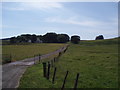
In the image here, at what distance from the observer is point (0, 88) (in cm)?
1455

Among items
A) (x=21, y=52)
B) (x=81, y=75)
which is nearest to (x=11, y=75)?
(x=81, y=75)

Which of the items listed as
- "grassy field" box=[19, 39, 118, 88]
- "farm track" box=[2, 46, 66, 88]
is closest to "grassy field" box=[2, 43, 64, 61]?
"farm track" box=[2, 46, 66, 88]

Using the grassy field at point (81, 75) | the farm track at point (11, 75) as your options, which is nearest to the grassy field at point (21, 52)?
the farm track at point (11, 75)

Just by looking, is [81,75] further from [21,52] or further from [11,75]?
[21,52]

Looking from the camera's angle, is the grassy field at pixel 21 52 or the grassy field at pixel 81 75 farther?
the grassy field at pixel 21 52

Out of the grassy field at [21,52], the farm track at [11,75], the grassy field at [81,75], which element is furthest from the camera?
the grassy field at [21,52]

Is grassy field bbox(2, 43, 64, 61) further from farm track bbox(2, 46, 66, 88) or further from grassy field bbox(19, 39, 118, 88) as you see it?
grassy field bbox(19, 39, 118, 88)

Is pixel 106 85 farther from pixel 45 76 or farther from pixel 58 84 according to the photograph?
pixel 45 76

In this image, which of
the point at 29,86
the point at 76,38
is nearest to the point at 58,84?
the point at 29,86

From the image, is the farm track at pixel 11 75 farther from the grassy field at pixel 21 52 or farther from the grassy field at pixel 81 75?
the grassy field at pixel 21 52

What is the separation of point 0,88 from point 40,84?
120 inches

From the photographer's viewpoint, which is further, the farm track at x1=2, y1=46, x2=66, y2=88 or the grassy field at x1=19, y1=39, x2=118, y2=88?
the grassy field at x1=19, y1=39, x2=118, y2=88

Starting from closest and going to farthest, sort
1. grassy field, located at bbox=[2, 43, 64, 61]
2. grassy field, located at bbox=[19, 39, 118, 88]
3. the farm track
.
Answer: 1. the farm track
2. grassy field, located at bbox=[19, 39, 118, 88]
3. grassy field, located at bbox=[2, 43, 64, 61]

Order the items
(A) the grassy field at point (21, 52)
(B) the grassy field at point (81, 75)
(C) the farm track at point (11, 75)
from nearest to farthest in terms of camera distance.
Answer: (C) the farm track at point (11, 75) → (B) the grassy field at point (81, 75) → (A) the grassy field at point (21, 52)
